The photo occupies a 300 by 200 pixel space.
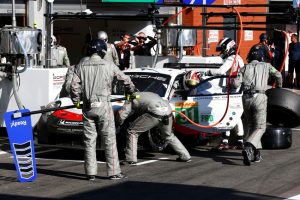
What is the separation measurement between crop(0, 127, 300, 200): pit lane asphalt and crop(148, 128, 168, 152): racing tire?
8.0 inches

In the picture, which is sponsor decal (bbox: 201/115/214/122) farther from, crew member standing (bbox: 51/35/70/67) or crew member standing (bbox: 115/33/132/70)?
crew member standing (bbox: 115/33/132/70)

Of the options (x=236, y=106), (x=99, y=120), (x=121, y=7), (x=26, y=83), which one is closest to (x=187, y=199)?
(x=99, y=120)

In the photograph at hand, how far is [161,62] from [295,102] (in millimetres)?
4809

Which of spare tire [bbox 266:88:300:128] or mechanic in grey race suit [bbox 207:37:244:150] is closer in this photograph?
mechanic in grey race suit [bbox 207:37:244:150]

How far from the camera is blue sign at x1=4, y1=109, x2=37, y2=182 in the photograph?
10195 millimetres

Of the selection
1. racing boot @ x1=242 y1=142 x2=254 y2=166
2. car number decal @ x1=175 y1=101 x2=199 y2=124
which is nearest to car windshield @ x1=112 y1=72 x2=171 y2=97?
car number decal @ x1=175 y1=101 x2=199 y2=124

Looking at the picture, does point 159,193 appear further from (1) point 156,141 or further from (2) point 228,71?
(2) point 228,71

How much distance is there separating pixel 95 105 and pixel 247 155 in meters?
2.54

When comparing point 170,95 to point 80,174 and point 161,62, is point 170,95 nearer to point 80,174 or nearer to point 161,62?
point 80,174

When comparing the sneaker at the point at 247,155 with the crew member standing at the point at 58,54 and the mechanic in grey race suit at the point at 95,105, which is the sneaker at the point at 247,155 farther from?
the crew member standing at the point at 58,54

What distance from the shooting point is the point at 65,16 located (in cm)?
1593

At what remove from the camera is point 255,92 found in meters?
11.8

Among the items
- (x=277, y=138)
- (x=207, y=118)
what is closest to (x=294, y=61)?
(x=277, y=138)

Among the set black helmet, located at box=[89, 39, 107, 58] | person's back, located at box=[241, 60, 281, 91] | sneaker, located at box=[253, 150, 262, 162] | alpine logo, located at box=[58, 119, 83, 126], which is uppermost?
black helmet, located at box=[89, 39, 107, 58]
